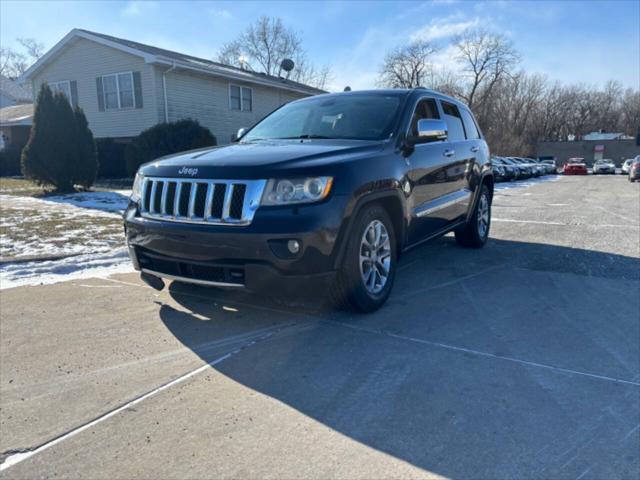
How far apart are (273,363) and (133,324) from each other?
141cm

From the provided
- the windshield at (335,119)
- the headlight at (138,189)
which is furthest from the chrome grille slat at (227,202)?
the windshield at (335,119)

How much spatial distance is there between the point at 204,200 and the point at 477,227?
14.5 feet

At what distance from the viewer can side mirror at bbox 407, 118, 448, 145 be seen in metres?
4.48

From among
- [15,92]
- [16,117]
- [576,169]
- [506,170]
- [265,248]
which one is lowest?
[576,169]

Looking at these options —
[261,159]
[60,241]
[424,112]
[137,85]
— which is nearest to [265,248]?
[261,159]

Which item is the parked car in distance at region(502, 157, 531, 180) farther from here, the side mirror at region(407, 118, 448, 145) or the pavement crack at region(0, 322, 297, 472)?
the pavement crack at region(0, 322, 297, 472)

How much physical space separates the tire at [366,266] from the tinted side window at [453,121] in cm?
210

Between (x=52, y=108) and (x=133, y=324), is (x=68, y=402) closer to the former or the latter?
(x=133, y=324)

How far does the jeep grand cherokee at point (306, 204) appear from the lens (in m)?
3.38

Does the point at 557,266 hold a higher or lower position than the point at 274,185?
lower

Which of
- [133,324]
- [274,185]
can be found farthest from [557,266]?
[133,324]

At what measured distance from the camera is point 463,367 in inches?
127

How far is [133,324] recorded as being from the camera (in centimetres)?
399

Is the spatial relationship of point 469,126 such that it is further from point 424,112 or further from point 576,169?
point 576,169
